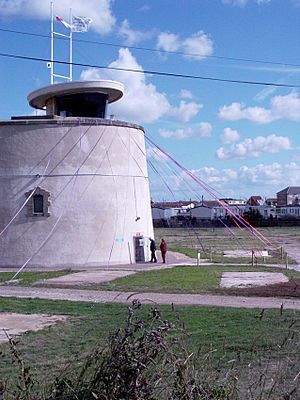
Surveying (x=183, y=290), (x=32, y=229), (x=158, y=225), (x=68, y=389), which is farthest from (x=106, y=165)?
(x=158, y=225)

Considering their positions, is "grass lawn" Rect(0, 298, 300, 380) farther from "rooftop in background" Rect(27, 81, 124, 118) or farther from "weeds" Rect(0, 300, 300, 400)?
"rooftop in background" Rect(27, 81, 124, 118)

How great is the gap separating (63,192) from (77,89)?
17.4ft

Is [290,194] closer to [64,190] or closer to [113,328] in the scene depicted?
[64,190]

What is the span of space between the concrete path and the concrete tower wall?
860 centimetres

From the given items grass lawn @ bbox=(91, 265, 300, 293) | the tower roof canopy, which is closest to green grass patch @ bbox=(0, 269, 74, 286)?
grass lawn @ bbox=(91, 265, 300, 293)

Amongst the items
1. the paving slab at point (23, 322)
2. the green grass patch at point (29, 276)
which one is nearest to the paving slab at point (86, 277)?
the green grass patch at point (29, 276)

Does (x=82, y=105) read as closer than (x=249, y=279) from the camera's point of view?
No

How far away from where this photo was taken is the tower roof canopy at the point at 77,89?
31875 millimetres

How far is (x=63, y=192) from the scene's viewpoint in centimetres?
3094

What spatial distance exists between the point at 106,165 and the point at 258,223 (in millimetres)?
68972

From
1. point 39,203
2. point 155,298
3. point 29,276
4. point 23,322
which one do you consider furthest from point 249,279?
point 23,322

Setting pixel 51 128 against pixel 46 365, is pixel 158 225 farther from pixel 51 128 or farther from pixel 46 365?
pixel 46 365

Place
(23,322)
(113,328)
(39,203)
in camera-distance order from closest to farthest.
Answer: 1. (113,328)
2. (23,322)
3. (39,203)

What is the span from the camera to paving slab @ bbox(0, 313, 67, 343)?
43.5ft
